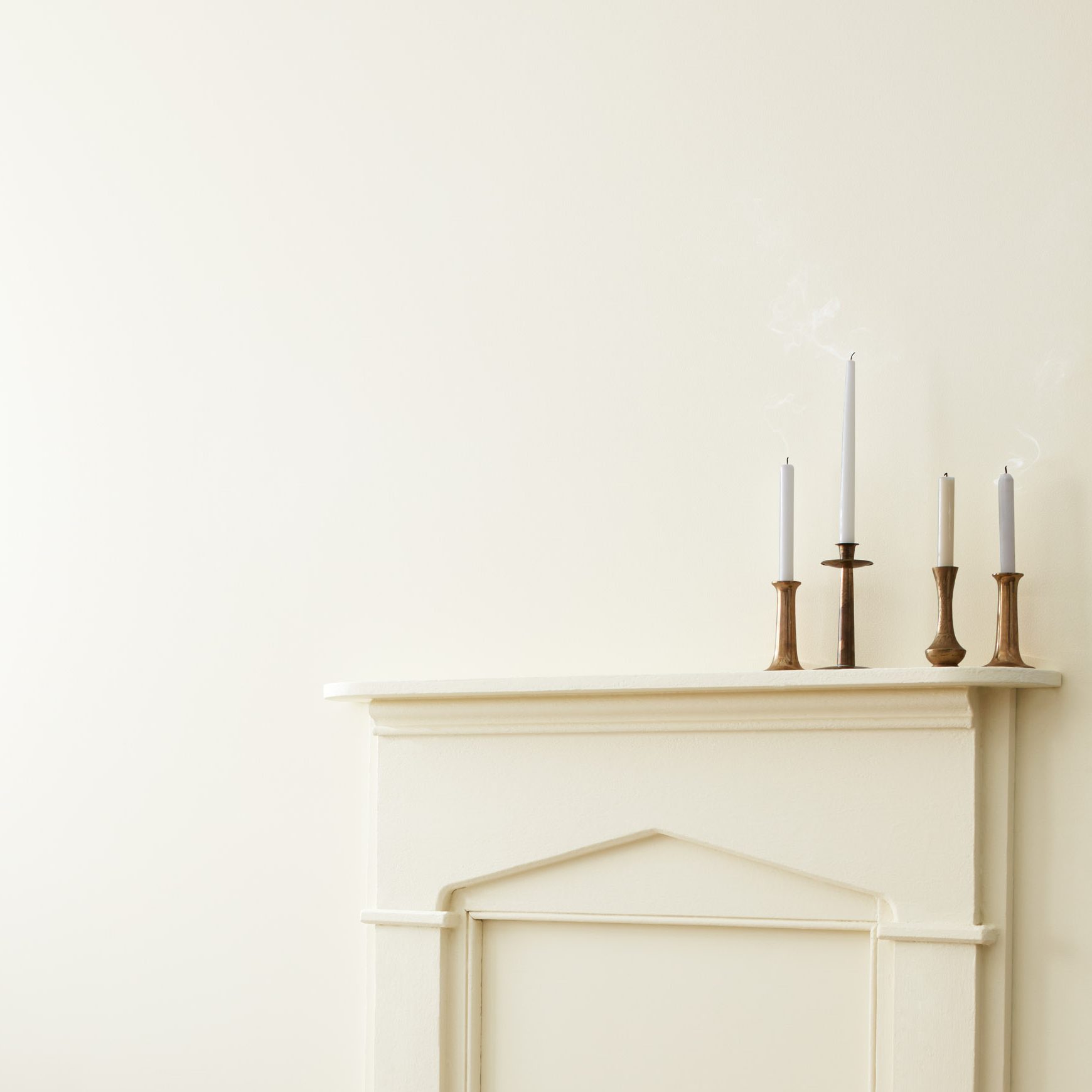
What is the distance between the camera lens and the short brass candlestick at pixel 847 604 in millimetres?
1511

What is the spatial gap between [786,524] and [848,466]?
0.10 m

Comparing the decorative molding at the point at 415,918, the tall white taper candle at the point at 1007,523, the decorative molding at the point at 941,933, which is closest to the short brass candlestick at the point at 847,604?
the tall white taper candle at the point at 1007,523

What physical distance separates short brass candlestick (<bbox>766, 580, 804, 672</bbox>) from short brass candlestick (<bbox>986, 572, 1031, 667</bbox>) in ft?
0.75

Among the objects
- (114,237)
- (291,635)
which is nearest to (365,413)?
(291,635)

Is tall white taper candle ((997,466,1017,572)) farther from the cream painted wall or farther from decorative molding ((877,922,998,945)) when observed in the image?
decorative molding ((877,922,998,945))

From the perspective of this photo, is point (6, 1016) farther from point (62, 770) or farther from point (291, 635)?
point (291, 635)

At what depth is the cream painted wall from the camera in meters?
1.56

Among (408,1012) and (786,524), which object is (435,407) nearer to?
(786,524)

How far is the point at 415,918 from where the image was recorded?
1.68 m

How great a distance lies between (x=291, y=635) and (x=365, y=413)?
1.15 feet

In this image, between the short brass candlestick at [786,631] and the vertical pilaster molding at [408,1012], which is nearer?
the short brass candlestick at [786,631]

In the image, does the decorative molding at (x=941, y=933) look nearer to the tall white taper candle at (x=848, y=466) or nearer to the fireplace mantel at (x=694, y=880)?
the fireplace mantel at (x=694, y=880)

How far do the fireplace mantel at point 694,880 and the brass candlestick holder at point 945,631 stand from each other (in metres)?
0.04

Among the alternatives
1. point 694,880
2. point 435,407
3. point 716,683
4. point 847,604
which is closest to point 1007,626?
point 847,604
